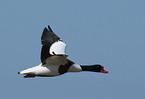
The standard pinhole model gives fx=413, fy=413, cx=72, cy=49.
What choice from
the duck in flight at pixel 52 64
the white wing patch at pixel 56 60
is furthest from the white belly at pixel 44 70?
the white wing patch at pixel 56 60

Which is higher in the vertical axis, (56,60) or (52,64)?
(56,60)

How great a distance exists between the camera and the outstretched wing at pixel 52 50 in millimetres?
25903

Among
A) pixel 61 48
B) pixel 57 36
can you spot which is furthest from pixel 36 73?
pixel 57 36

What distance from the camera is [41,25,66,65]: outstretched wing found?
85.0ft

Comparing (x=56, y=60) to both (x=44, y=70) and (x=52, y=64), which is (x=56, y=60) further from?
(x=44, y=70)

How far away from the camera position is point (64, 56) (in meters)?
25.7

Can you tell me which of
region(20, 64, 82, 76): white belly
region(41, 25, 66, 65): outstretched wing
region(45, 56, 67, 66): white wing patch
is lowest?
region(20, 64, 82, 76): white belly

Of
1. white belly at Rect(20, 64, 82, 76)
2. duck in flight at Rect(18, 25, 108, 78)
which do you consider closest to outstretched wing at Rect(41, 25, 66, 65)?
duck in flight at Rect(18, 25, 108, 78)

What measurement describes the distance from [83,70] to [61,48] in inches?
99.2

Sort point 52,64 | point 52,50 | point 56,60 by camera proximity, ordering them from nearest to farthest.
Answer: point 56,60, point 52,64, point 52,50

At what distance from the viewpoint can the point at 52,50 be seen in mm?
26594

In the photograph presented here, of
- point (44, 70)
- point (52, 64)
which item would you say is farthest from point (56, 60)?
point (44, 70)

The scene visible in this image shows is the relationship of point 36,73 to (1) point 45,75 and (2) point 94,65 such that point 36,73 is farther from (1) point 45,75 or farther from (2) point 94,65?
(2) point 94,65

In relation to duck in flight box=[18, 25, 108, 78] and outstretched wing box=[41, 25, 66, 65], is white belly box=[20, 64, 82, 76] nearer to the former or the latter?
duck in flight box=[18, 25, 108, 78]
